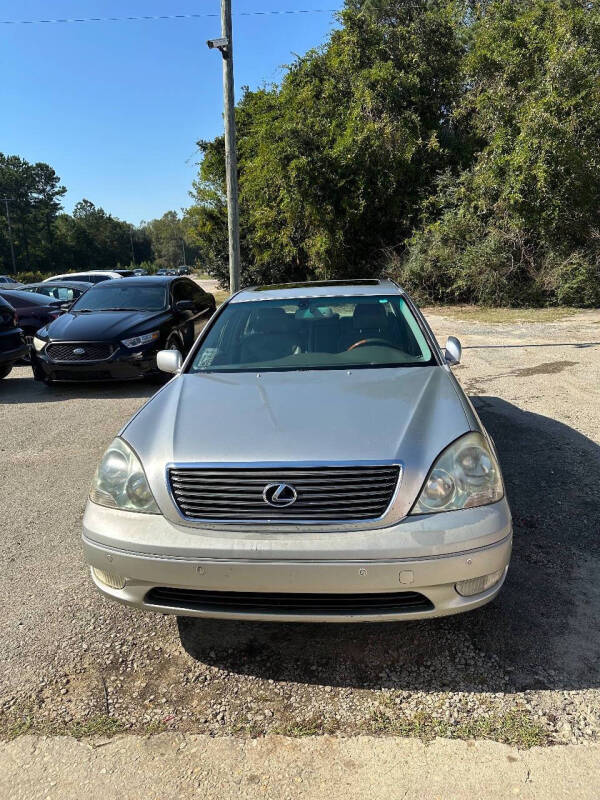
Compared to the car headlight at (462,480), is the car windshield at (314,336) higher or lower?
higher

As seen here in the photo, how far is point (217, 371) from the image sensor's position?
3.58 meters

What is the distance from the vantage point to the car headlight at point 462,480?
2281mm

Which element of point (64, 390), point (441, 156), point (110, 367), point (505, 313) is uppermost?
point (441, 156)

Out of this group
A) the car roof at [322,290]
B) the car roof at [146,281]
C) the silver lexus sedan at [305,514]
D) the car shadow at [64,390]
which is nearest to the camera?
the silver lexus sedan at [305,514]

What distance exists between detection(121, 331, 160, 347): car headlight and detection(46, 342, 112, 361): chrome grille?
22cm

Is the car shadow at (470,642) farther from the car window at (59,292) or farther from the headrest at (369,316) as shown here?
the car window at (59,292)

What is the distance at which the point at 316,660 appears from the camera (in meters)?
2.51

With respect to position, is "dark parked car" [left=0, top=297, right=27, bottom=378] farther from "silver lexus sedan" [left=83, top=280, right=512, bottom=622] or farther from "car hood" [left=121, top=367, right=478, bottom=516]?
"silver lexus sedan" [left=83, top=280, right=512, bottom=622]

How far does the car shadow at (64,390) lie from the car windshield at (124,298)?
3.82ft

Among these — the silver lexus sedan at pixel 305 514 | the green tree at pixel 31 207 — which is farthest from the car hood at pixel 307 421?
the green tree at pixel 31 207

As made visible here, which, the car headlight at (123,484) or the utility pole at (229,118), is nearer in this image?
the car headlight at (123,484)

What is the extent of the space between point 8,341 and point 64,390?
1131 millimetres

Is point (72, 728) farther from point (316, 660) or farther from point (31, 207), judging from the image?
point (31, 207)

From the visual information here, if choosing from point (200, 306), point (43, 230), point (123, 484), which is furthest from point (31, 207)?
point (123, 484)
